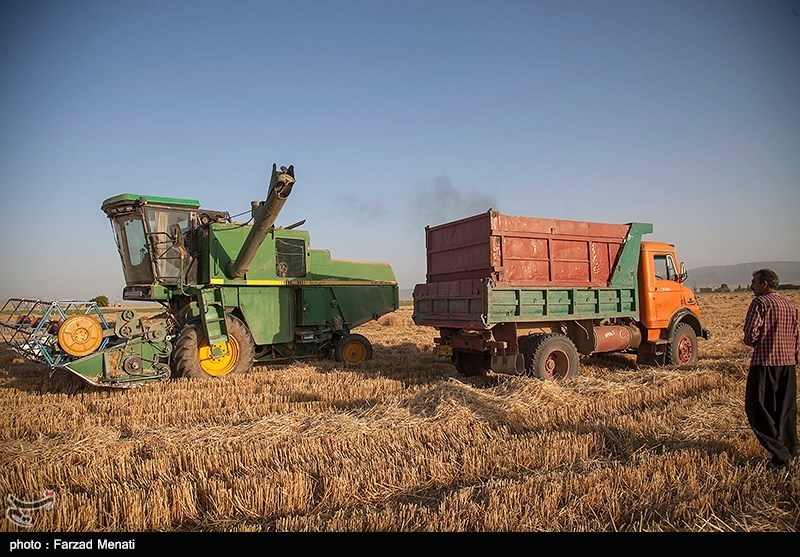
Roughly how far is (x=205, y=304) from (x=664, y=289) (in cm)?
872

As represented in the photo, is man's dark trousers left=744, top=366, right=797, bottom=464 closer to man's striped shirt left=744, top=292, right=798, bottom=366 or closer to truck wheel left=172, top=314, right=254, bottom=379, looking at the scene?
man's striped shirt left=744, top=292, right=798, bottom=366

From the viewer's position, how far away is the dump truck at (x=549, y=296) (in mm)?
7543

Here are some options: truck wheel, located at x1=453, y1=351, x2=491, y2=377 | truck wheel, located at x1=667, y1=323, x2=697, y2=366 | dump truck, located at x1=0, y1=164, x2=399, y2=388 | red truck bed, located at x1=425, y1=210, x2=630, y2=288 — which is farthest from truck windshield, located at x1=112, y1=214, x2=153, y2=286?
truck wheel, located at x1=667, y1=323, x2=697, y2=366

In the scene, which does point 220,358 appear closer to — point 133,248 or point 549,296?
point 133,248

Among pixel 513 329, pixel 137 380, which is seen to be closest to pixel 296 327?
pixel 137 380

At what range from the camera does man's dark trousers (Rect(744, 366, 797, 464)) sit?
408 centimetres

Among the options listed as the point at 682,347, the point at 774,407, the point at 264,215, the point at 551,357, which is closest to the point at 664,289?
the point at 682,347

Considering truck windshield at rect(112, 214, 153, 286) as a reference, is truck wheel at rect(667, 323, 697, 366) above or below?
below

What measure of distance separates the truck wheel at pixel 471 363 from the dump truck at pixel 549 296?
2cm

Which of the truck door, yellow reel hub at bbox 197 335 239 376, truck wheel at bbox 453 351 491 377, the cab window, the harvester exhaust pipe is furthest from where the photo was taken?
the cab window

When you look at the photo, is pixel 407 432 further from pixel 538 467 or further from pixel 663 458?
pixel 663 458

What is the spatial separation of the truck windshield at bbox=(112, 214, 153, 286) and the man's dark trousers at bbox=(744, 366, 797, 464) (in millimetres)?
9272

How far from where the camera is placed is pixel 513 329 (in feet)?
24.7

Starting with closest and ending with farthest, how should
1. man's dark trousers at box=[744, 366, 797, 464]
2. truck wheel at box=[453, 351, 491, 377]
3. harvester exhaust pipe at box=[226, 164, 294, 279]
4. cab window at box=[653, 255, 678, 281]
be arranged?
1. man's dark trousers at box=[744, 366, 797, 464]
2. harvester exhaust pipe at box=[226, 164, 294, 279]
3. truck wheel at box=[453, 351, 491, 377]
4. cab window at box=[653, 255, 678, 281]
